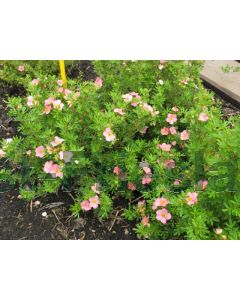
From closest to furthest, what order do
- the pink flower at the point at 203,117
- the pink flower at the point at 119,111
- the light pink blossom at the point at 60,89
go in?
the pink flower at the point at 203,117, the pink flower at the point at 119,111, the light pink blossom at the point at 60,89

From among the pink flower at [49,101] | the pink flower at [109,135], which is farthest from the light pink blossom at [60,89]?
the pink flower at [109,135]

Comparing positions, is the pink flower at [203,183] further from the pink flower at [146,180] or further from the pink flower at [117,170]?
the pink flower at [117,170]

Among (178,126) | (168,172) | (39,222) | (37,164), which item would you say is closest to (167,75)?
(178,126)

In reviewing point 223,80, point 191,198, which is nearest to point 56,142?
point 191,198

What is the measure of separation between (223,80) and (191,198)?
6.38 ft

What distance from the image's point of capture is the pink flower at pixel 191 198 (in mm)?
2289

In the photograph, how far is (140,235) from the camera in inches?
102

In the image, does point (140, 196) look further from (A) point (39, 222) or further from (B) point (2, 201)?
(B) point (2, 201)

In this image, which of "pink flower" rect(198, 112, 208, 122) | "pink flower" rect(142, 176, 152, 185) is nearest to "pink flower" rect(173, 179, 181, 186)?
"pink flower" rect(142, 176, 152, 185)

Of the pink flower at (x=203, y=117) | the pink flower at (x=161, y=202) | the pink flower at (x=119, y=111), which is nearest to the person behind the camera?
the pink flower at (x=161, y=202)

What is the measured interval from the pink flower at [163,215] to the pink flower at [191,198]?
207mm

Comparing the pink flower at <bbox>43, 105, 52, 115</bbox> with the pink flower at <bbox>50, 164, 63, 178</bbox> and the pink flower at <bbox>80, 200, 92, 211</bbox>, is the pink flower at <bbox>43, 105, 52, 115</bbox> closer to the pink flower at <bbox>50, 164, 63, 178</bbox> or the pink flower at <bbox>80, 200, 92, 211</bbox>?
the pink flower at <bbox>50, 164, 63, 178</bbox>

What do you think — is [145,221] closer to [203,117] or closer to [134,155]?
[134,155]

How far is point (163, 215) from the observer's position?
8.08ft
